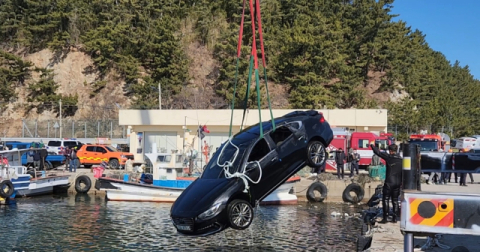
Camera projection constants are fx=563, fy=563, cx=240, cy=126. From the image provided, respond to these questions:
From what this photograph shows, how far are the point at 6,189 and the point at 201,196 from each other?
2084 cm

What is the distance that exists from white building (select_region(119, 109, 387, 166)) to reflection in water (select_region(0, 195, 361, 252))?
1318cm

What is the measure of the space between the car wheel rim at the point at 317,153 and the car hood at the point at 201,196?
83.6 inches

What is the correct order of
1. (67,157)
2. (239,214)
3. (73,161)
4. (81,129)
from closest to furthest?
1. (239,214)
2. (73,161)
3. (67,157)
4. (81,129)

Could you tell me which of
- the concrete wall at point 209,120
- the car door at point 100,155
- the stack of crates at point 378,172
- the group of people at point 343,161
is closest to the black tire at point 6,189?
the car door at point 100,155

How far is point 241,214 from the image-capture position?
1182cm

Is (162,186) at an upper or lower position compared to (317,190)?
upper

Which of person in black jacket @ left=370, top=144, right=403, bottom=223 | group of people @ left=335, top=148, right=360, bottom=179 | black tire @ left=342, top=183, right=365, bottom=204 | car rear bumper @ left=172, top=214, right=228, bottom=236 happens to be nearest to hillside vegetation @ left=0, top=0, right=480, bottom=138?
group of people @ left=335, top=148, right=360, bottom=179

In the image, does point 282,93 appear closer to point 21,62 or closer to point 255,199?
point 21,62

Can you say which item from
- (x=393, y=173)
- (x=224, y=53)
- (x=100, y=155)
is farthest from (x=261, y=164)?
(x=224, y=53)

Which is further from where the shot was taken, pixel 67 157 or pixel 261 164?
pixel 67 157

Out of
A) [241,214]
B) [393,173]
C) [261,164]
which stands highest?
[261,164]

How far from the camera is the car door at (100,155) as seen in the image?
133 feet

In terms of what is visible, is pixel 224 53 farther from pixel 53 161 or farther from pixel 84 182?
pixel 84 182

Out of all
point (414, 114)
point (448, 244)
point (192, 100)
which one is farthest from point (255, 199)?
point (192, 100)
